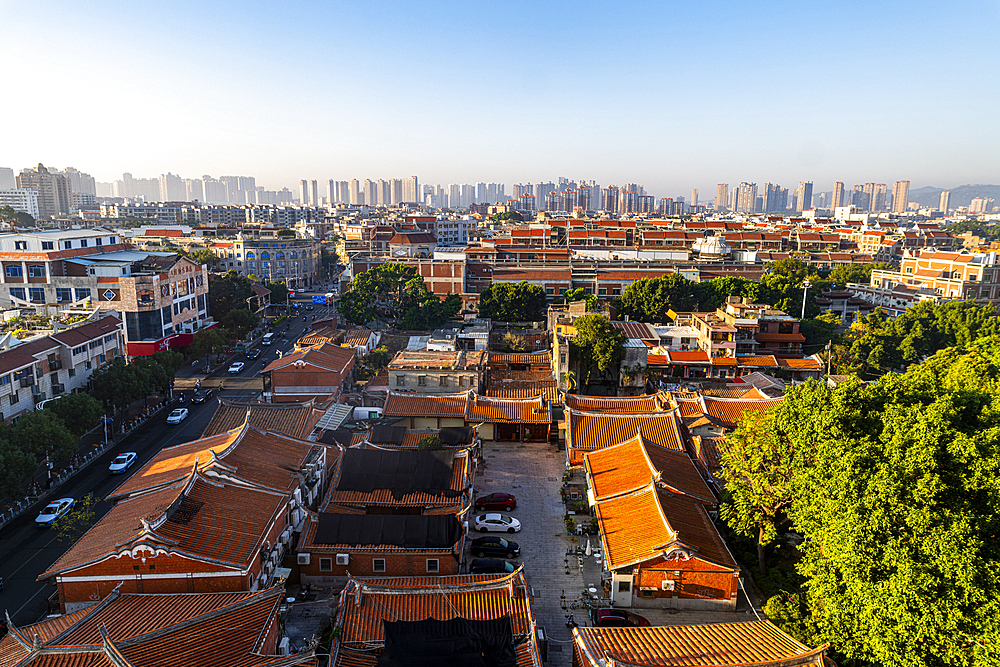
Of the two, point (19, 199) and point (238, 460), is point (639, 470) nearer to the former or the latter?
point (238, 460)

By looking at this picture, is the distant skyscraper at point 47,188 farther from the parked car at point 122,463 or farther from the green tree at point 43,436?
the green tree at point 43,436

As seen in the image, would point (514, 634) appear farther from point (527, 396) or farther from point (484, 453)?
point (527, 396)

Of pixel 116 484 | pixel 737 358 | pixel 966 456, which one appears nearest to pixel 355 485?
pixel 116 484

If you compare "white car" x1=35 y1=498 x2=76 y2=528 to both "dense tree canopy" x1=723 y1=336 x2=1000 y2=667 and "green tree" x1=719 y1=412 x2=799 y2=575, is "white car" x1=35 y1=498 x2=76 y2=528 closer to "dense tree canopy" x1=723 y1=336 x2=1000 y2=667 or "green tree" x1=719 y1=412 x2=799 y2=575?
"green tree" x1=719 y1=412 x2=799 y2=575

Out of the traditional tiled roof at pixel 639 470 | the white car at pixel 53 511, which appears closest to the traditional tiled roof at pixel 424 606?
the traditional tiled roof at pixel 639 470

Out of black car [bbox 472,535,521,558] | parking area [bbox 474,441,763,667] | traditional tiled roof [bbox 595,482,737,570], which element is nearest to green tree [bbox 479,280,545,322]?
parking area [bbox 474,441,763,667]

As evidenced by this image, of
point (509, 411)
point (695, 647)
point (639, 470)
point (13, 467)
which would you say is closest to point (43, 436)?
point (13, 467)
